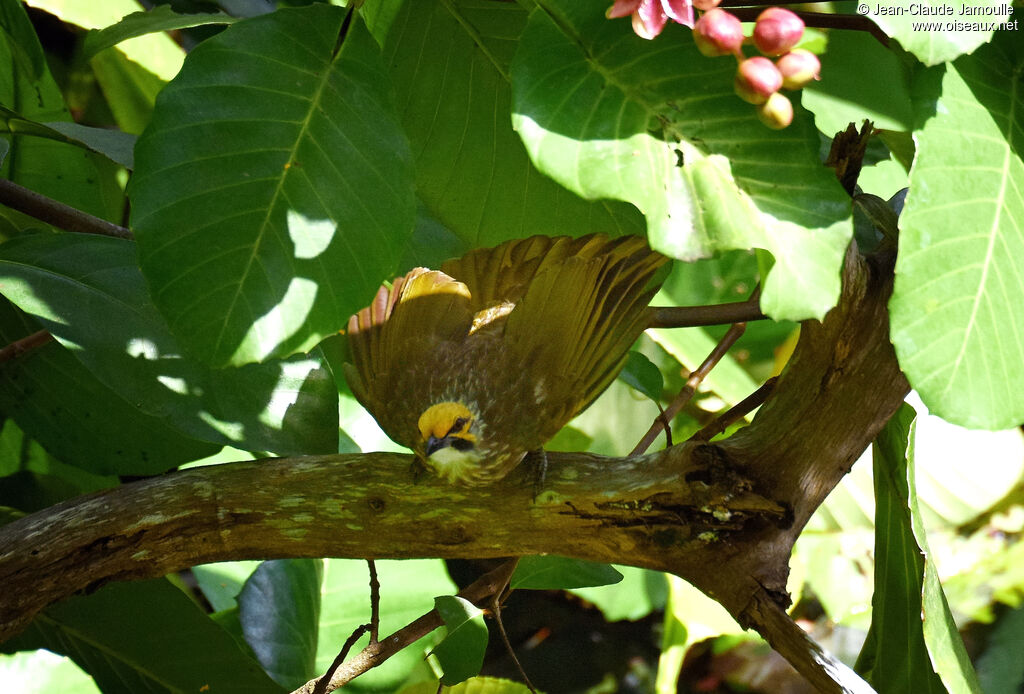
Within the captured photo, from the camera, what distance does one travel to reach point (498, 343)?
1097 millimetres

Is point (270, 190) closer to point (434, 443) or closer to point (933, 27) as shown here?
point (434, 443)

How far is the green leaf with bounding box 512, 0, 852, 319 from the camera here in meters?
0.68

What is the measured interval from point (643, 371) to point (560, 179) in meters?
0.58

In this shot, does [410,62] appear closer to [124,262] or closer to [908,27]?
[124,262]

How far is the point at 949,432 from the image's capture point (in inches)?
84.9

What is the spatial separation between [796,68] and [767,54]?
27 millimetres

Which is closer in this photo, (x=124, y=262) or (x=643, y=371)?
(x=124, y=262)

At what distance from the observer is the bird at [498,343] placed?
3.33ft

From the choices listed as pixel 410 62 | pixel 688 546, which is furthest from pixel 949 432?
pixel 410 62

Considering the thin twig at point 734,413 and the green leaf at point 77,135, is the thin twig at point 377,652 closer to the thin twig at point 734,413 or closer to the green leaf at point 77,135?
the thin twig at point 734,413

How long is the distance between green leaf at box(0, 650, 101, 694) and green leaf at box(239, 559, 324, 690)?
1.29 ft

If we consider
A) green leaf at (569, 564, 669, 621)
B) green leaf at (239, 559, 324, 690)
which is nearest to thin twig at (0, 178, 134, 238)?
green leaf at (239, 559, 324, 690)

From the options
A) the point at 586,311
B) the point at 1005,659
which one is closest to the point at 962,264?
the point at 586,311

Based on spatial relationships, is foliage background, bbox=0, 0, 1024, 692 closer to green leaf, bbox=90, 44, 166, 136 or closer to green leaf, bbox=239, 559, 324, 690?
green leaf, bbox=239, 559, 324, 690
